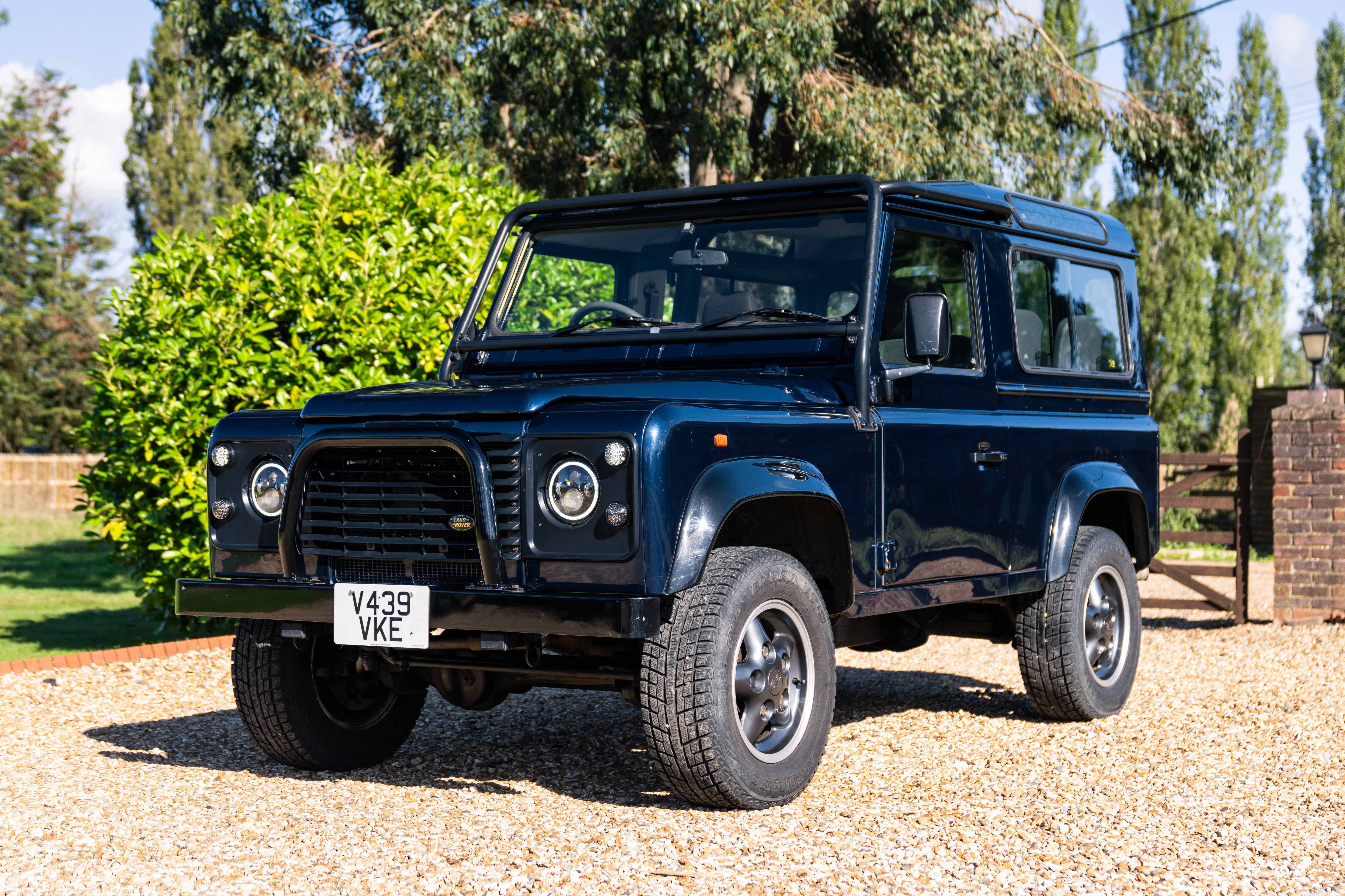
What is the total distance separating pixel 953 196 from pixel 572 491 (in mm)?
2477

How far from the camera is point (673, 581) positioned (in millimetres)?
4277

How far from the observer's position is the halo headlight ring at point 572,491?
4.27 m

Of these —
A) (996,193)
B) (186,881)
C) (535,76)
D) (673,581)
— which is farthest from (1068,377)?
(535,76)

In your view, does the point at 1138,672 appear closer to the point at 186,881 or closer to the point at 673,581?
the point at 673,581

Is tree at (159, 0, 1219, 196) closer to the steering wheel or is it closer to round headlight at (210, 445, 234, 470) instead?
the steering wheel

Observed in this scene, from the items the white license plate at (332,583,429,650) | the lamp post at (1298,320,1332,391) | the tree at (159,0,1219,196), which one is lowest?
the white license plate at (332,583,429,650)

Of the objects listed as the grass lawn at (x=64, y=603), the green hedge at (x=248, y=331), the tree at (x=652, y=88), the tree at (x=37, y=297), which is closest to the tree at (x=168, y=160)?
the tree at (x=37, y=297)

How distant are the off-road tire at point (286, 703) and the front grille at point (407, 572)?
467 mm

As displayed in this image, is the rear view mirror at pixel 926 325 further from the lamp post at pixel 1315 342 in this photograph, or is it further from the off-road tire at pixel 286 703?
the lamp post at pixel 1315 342

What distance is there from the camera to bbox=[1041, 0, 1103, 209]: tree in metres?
19.8

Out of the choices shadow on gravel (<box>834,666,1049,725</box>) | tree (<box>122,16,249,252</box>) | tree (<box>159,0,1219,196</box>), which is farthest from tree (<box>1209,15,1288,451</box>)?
tree (<box>122,16,249,252</box>)

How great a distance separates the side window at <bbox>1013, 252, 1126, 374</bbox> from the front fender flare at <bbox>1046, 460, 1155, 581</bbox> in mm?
514

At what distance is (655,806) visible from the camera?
4.83 meters

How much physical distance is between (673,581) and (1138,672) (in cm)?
525
